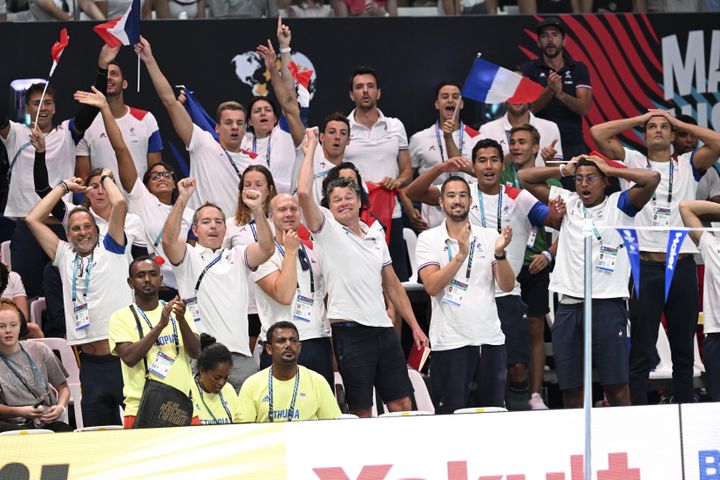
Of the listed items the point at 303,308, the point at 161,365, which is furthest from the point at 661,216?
the point at 161,365

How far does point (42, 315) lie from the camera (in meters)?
10.2

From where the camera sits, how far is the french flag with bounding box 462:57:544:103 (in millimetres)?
11008

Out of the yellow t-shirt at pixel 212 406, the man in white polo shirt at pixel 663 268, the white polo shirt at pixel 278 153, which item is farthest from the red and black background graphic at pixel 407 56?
the yellow t-shirt at pixel 212 406

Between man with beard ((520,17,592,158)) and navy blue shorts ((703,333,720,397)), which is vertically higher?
man with beard ((520,17,592,158))

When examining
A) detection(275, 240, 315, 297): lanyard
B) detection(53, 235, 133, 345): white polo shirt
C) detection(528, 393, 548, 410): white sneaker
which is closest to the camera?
detection(275, 240, 315, 297): lanyard

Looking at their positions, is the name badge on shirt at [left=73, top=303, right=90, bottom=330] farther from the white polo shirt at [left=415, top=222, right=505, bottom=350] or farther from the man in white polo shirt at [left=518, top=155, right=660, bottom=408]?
the man in white polo shirt at [left=518, top=155, right=660, bottom=408]

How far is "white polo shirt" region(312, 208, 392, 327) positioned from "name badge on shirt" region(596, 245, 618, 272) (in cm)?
169

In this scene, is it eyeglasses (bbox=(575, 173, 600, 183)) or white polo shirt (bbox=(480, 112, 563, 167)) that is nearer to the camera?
eyeglasses (bbox=(575, 173, 600, 183))

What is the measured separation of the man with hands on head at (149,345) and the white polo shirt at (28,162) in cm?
277

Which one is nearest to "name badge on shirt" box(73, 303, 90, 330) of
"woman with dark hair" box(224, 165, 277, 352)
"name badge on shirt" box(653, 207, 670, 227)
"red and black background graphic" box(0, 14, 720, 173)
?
"woman with dark hair" box(224, 165, 277, 352)

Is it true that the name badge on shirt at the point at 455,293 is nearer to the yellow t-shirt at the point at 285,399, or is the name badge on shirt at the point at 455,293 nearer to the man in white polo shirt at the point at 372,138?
the yellow t-shirt at the point at 285,399

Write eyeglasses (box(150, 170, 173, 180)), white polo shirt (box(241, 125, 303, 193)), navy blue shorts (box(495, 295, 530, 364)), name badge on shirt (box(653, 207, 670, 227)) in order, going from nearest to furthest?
navy blue shorts (box(495, 295, 530, 364))
name badge on shirt (box(653, 207, 670, 227))
eyeglasses (box(150, 170, 173, 180))
white polo shirt (box(241, 125, 303, 193))

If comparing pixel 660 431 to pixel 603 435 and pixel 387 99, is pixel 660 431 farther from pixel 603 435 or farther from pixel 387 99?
pixel 387 99

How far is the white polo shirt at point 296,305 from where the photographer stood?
8.64 metres
